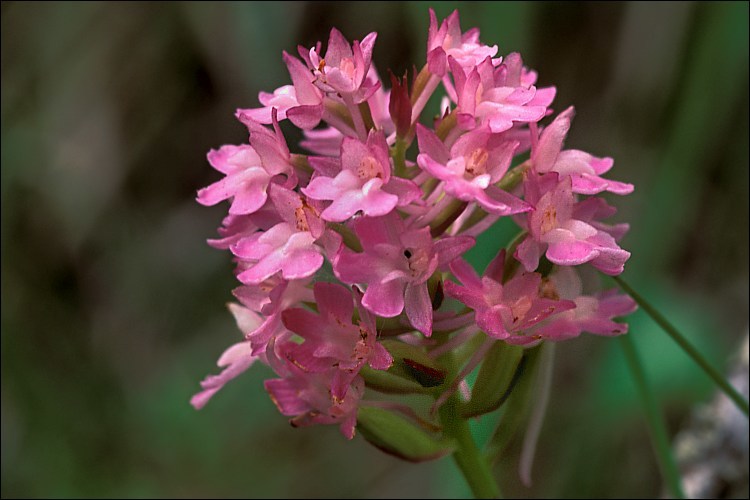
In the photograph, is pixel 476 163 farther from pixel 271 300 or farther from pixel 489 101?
pixel 271 300

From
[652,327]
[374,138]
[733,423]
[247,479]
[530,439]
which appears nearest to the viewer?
[374,138]

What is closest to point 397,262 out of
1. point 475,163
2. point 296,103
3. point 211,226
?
point 475,163

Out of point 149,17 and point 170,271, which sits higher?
point 149,17

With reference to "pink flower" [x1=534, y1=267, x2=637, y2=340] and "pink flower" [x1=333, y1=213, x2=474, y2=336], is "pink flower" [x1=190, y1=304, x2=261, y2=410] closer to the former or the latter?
"pink flower" [x1=333, y1=213, x2=474, y2=336]

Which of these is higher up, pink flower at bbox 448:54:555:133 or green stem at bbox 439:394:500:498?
pink flower at bbox 448:54:555:133

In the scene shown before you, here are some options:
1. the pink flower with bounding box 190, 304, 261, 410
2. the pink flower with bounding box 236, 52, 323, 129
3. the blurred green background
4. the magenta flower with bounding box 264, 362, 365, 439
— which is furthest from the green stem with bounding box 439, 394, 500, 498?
the blurred green background

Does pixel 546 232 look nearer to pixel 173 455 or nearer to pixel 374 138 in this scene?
pixel 374 138

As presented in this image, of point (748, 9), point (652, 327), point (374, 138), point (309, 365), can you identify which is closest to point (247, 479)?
point (652, 327)
